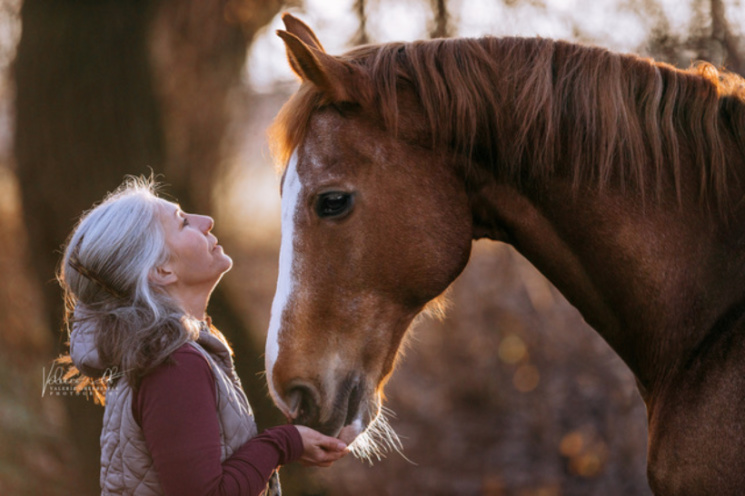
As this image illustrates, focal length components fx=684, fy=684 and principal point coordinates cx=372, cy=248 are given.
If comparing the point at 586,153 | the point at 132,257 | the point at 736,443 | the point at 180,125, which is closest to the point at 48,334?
the point at 180,125

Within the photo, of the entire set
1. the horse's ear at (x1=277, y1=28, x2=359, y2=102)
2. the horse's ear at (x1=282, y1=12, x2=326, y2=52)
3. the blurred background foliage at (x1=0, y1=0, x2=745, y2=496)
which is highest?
the horse's ear at (x1=282, y1=12, x2=326, y2=52)

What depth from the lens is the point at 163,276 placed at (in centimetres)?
207

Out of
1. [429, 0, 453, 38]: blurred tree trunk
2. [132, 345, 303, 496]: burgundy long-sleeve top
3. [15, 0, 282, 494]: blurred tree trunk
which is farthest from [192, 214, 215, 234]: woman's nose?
[429, 0, 453, 38]: blurred tree trunk

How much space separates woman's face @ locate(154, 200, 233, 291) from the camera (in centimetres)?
211

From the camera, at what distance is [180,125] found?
219 inches

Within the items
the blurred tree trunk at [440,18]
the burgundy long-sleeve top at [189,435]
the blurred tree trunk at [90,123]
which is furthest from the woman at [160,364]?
the blurred tree trunk at [440,18]

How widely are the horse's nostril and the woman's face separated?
44 cm

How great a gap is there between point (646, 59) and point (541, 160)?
0.50 metres

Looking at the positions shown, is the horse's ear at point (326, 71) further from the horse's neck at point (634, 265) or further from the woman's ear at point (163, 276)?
the woman's ear at point (163, 276)

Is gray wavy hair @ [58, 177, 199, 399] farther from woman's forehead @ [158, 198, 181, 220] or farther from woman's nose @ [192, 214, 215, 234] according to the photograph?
woman's nose @ [192, 214, 215, 234]

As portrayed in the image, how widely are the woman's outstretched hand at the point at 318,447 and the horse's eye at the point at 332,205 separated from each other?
2.17 ft

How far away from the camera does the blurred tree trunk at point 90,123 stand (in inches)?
203

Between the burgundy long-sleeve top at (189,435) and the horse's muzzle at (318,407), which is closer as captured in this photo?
the burgundy long-sleeve top at (189,435)

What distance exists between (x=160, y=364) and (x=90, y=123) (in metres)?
3.96
